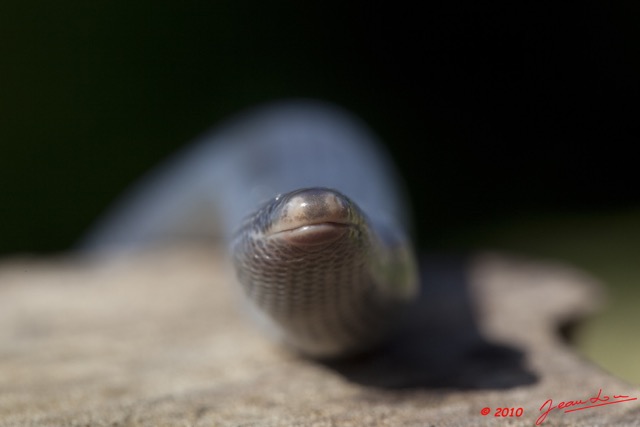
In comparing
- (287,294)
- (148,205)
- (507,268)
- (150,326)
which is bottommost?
(287,294)

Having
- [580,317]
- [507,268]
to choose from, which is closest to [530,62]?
[507,268]

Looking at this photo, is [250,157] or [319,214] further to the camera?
[250,157]

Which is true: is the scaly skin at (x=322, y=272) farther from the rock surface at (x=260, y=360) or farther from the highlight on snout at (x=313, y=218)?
the rock surface at (x=260, y=360)

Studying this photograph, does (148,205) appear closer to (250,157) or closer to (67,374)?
(250,157)

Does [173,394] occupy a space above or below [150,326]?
below

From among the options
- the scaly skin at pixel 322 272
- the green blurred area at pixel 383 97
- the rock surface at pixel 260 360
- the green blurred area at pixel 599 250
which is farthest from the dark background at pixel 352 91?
the scaly skin at pixel 322 272
